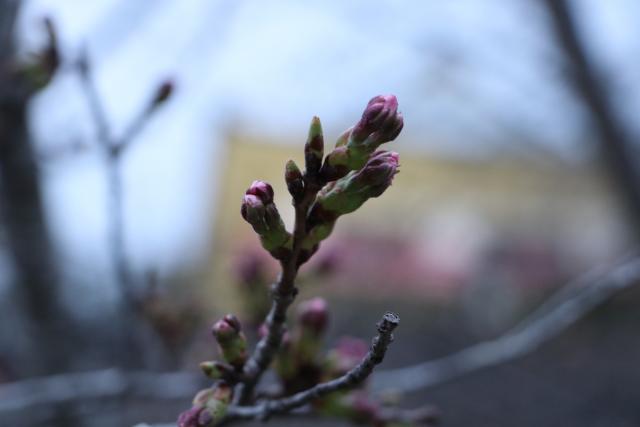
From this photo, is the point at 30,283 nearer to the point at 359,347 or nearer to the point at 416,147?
the point at 359,347

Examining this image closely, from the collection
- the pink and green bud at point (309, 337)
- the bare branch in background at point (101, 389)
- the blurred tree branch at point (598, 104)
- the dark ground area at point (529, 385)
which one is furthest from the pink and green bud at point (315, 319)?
the blurred tree branch at point (598, 104)

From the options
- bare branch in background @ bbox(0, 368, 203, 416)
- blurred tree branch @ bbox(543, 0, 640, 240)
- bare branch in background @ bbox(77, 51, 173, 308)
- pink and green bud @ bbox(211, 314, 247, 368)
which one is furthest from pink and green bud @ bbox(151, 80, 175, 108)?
blurred tree branch @ bbox(543, 0, 640, 240)

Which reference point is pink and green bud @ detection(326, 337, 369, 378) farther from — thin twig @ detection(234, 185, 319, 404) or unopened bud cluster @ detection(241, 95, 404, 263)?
unopened bud cluster @ detection(241, 95, 404, 263)

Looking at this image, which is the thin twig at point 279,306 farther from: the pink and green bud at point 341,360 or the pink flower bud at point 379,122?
the pink and green bud at point 341,360

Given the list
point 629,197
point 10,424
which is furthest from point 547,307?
point 629,197

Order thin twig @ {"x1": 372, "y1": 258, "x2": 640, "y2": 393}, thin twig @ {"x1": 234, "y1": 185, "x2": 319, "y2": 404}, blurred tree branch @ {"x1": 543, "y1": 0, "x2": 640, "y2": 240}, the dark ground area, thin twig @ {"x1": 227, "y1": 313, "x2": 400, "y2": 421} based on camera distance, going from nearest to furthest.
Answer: thin twig @ {"x1": 227, "y1": 313, "x2": 400, "y2": 421}
thin twig @ {"x1": 234, "y1": 185, "x2": 319, "y2": 404}
thin twig @ {"x1": 372, "y1": 258, "x2": 640, "y2": 393}
the dark ground area
blurred tree branch @ {"x1": 543, "y1": 0, "x2": 640, "y2": 240}

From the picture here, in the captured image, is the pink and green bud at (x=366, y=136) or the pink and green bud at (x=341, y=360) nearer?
the pink and green bud at (x=366, y=136)

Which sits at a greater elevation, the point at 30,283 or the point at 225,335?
the point at 30,283
